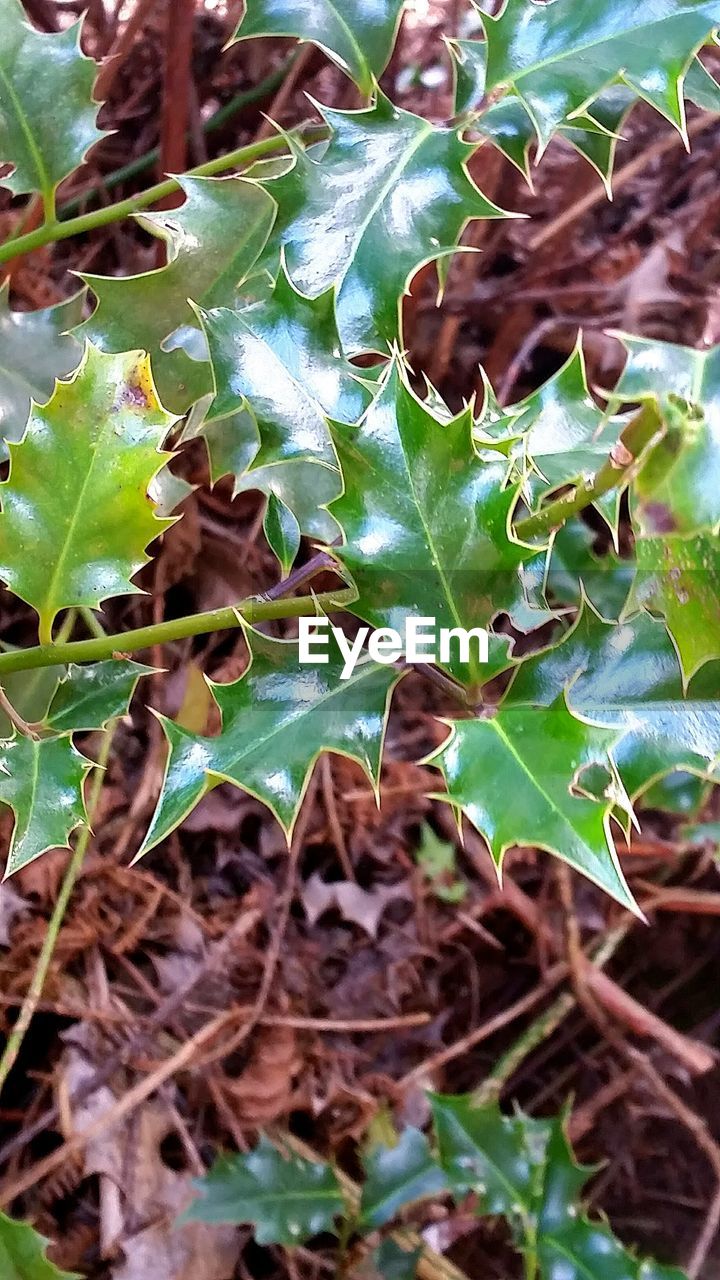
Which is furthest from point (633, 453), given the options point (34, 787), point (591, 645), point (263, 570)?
point (263, 570)

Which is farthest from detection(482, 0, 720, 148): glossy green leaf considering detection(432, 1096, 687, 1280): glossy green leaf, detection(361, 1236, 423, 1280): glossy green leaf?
detection(361, 1236, 423, 1280): glossy green leaf

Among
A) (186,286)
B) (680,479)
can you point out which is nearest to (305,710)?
(680,479)

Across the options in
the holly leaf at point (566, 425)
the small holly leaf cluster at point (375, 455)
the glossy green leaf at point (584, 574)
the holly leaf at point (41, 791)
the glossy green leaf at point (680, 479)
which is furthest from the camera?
the glossy green leaf at point (584, 574)

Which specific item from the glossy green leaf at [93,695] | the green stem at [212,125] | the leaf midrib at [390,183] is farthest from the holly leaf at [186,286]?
the green stem at [212,125]

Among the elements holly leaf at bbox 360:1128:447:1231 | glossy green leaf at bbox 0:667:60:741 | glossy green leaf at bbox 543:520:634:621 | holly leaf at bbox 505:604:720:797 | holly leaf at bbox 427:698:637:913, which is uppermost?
holly leaf at bbox 427:698:637:913

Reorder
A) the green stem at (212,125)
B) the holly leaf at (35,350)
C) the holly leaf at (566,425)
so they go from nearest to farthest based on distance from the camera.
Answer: the holly leaf at (566,425) < the holly leaf at (35,350) < the green stem at (212,125)

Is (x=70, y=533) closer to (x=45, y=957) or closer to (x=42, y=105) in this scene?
(x=42, y=105)

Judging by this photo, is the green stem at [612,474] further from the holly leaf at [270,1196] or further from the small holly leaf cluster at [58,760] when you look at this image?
the holly leaf at [270,1196]

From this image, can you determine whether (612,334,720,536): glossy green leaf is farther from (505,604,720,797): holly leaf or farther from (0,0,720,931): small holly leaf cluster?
(505,604,720,797): holly leaf
